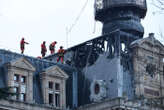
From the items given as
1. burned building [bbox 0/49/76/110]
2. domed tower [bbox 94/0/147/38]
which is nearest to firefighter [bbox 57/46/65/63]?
burned building [bbox 0/49/76/110]

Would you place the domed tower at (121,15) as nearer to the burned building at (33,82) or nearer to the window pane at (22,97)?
the burned building at (33,82)

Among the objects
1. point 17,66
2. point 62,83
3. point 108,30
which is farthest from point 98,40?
point 17,66

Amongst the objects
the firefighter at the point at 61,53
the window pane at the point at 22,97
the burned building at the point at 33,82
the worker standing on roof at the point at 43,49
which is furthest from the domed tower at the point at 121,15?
the window pane at the point at 22,97

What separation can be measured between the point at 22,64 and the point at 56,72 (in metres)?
4.36

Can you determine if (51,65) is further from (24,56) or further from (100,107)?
(100,107)

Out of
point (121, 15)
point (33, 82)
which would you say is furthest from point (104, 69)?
point (33, 82)

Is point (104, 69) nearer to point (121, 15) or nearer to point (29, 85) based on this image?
point (121, 15)

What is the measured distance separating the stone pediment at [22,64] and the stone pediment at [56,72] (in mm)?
1997

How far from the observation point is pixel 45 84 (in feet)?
195

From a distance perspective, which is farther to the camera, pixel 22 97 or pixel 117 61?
pixel 117 61

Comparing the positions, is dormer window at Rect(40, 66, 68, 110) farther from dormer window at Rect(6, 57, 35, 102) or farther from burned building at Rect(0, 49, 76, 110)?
dormer window at Rect(6, 57, 35, 102)

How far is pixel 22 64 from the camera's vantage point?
57.9 metres

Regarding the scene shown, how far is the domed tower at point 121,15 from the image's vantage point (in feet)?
212

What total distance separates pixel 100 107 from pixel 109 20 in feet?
38.1
